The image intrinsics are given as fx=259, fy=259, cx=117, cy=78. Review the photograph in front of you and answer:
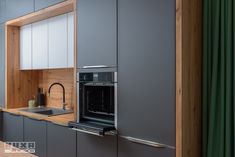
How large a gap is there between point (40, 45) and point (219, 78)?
8.83 ft

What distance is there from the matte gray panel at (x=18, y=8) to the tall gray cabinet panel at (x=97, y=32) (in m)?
1.20

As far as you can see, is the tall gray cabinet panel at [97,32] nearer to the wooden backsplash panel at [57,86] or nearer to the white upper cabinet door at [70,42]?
the white upper cabinet door at [70,42]

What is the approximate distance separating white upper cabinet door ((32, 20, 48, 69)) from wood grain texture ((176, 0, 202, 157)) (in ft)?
7.58

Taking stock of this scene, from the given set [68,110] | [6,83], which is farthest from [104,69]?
[6,83]

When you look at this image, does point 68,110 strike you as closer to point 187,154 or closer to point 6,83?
point 6,83

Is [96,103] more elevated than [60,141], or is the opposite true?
[96,103]

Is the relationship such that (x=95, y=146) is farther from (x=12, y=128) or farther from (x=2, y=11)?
(x=2, y=11)

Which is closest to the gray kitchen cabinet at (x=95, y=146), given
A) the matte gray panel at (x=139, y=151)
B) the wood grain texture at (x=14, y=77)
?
the matte gray panel at (x=139, y=151)

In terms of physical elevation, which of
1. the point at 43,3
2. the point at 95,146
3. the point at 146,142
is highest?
the point at 43,3

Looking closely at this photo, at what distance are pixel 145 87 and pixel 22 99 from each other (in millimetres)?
Result: 2876

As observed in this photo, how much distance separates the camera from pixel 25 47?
4.16 m

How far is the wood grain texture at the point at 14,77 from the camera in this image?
4.21 meters

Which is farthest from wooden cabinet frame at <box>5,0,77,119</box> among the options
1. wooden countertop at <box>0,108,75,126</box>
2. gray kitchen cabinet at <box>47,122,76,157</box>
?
gray kitchen cabinet at <box>47,122,76,157</box>

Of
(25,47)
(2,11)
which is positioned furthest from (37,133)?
(2,11)
